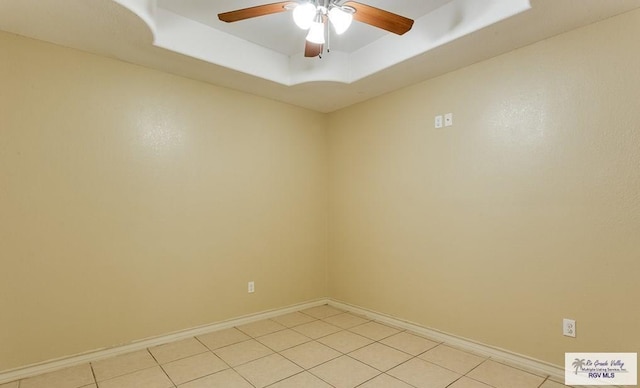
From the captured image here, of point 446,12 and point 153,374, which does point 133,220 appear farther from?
point 446,12

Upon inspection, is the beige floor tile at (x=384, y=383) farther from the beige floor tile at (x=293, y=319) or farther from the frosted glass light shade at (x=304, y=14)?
the frosted glass light shade at (x=304, y=14)

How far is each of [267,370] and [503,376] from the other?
66.0 inches

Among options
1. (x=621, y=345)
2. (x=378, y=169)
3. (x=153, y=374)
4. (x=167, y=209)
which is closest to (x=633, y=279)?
(x=621, y=345)

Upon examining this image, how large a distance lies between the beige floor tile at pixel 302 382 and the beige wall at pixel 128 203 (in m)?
1.23

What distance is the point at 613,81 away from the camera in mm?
2082

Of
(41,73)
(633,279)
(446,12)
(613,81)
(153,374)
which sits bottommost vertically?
(153,374)

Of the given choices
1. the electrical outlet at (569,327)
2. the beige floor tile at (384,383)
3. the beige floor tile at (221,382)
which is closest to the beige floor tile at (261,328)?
the beige floor tile at (221,382)

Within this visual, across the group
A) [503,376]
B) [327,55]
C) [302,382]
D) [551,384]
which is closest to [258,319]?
[302,382]

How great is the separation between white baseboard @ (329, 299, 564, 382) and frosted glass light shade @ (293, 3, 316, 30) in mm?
2721

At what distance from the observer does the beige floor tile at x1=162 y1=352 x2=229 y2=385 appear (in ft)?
7.52

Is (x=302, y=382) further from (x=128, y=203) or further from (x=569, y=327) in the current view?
(x=128, y=203)

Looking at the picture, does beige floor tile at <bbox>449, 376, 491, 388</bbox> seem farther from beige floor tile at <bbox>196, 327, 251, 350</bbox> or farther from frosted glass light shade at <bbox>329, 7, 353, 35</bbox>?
frosted glass light shade at <bbox>329, 7, 353, 35</bbox>

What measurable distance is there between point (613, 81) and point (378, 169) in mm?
1966

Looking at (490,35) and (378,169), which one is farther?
(378,169)
